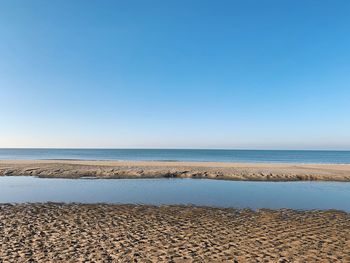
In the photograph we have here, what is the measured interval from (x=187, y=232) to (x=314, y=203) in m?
13.0

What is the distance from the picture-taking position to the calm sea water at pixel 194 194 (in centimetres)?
2109

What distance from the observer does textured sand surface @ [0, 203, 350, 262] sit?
1005 centimetres

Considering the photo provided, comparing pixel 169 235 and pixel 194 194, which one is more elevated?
pixel 169 235

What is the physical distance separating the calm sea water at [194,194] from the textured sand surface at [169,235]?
2.98 meters

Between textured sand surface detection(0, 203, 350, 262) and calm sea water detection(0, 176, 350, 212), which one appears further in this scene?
calm sea water detection(0, 176, 350, 212)

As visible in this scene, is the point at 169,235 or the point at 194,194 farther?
the point at 194,194

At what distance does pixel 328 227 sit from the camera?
14250 mm

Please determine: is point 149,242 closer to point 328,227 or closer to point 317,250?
point 317,250

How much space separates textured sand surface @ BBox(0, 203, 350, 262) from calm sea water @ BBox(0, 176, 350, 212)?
298cm

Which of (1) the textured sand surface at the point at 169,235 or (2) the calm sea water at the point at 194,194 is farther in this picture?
(2) the calm sea water at the point at 194,194

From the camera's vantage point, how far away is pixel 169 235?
12500mm

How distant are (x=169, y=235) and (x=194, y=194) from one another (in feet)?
40.6

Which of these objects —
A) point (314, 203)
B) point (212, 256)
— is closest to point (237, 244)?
point (212, 256)

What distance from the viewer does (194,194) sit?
2467 cm
